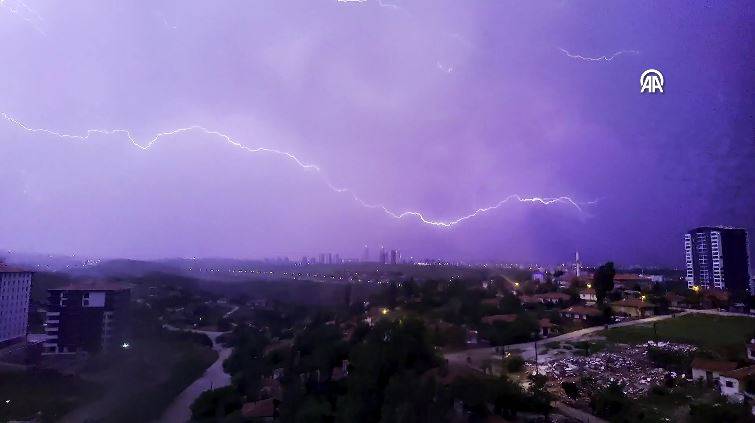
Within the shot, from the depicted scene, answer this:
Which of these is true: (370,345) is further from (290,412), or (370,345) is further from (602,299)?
(602,299)

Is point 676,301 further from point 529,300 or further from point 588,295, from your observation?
point 529,300

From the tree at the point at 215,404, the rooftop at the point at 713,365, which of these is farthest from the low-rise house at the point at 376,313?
the rooftop at the point at 713,365

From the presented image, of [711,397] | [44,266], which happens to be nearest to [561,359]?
[711,397]

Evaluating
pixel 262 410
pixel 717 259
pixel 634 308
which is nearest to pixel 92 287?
pixel 262 410

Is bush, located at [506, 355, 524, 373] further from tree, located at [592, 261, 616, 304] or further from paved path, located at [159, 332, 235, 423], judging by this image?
tree, located at [592, 261, 616, 304]

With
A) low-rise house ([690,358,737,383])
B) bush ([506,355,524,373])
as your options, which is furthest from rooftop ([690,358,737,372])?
bush ([506,355,524,373])

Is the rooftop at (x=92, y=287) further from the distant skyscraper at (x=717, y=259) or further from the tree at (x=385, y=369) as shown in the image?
the distant skyscraper at (x=717, y=259)
